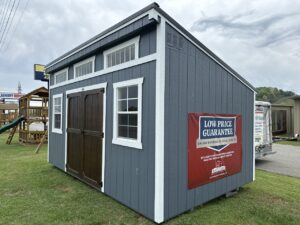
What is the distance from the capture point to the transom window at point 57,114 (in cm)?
695

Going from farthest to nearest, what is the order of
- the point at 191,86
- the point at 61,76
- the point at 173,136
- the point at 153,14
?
1. the point at 61,76
2. the point at 191,86
3. the point at 173,136
4. the point at 153,14

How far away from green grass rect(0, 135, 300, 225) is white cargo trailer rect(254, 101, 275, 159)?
8.19 ft

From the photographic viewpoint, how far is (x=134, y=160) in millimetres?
3971

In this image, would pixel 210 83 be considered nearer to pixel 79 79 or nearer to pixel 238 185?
pixel 238 185

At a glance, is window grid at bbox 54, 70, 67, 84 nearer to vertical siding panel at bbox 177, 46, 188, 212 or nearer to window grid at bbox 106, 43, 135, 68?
window grid at bbox 106, 43, 135, 68

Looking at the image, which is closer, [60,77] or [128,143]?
[128,143]

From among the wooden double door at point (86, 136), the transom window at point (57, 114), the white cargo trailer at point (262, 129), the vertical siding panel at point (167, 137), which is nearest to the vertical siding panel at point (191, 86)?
the vertical siding panel at point (167, 137)

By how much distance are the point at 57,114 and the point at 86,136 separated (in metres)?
2.19

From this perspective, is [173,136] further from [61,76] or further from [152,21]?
[61,76]

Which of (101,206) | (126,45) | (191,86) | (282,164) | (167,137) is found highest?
(126,45)

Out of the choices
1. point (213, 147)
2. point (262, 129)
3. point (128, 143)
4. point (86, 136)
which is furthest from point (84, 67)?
point (262, 129)

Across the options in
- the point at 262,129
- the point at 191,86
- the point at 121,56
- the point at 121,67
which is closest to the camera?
the point at 191,86

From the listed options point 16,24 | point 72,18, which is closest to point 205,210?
point 72,18

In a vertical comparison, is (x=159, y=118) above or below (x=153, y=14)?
below
